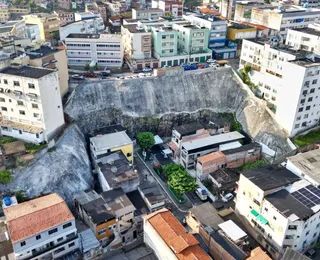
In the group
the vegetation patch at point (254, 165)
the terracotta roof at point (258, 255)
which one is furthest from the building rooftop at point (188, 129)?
the terracotta roof at point (258, 255)

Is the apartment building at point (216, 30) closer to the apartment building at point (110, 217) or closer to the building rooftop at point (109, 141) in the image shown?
the building rooftop at point (109, 141)

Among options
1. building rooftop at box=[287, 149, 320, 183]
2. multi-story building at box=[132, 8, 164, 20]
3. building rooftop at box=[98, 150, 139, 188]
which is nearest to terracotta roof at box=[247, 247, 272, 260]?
building rooftop at box=[287, 149, 320, 183]

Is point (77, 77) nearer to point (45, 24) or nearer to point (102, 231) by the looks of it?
point (45, 24)

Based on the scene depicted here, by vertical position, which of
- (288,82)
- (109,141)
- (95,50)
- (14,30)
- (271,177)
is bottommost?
(109,141)

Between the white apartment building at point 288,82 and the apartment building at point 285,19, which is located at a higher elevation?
the apartment building at point 285,19

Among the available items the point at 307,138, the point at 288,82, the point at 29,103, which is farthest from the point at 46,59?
the point at 307,138

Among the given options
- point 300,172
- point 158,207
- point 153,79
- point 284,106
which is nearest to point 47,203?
point 158,207

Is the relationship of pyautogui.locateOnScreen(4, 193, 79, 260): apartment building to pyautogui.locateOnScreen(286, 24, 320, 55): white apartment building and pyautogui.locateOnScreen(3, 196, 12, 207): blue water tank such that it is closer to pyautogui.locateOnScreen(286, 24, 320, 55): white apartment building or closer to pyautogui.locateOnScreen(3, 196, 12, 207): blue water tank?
pyautogui.locateOnScreen(3, 196, 12, 207): blue water tank
